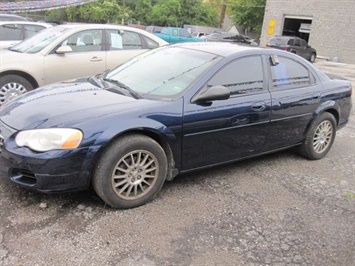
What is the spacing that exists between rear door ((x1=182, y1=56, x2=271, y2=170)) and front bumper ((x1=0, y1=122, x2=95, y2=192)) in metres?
1.04

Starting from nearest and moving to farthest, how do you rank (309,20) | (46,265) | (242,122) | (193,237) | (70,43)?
(46,265) → (193,237) → (242,122) → (70,43) → (309,20)

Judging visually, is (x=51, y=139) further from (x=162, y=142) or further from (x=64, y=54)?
(x=64, y=54)

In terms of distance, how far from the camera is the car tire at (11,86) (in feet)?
20.7

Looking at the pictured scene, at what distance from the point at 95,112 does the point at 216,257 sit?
1.59 m

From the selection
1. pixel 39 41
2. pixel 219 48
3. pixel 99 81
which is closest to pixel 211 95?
pixel 219 48

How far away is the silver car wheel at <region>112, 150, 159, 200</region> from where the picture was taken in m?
3.47

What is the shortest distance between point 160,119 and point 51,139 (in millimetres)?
988

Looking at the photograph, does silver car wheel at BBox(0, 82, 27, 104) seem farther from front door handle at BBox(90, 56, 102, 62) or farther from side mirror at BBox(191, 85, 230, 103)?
side mirror at BBox(191, 85, 230, 103)

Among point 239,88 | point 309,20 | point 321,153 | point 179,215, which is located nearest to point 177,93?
point 239,88

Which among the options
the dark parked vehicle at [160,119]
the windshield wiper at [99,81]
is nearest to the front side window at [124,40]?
the dark parked vehicle at [160,119]

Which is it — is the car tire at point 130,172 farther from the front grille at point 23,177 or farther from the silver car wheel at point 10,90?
the silver car wheel at point 10,90

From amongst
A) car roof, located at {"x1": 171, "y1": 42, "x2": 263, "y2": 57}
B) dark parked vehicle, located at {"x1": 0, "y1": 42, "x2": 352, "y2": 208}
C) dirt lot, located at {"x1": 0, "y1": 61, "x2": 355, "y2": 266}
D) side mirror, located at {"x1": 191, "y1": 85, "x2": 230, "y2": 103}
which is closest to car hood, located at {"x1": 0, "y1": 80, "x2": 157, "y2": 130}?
dark parked vehicle, located at {"x1": 0, "y1": 42, "x2": 352, "y2": 208}

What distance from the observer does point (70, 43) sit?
22.6 feet

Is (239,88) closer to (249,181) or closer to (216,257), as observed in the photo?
(249,181)
